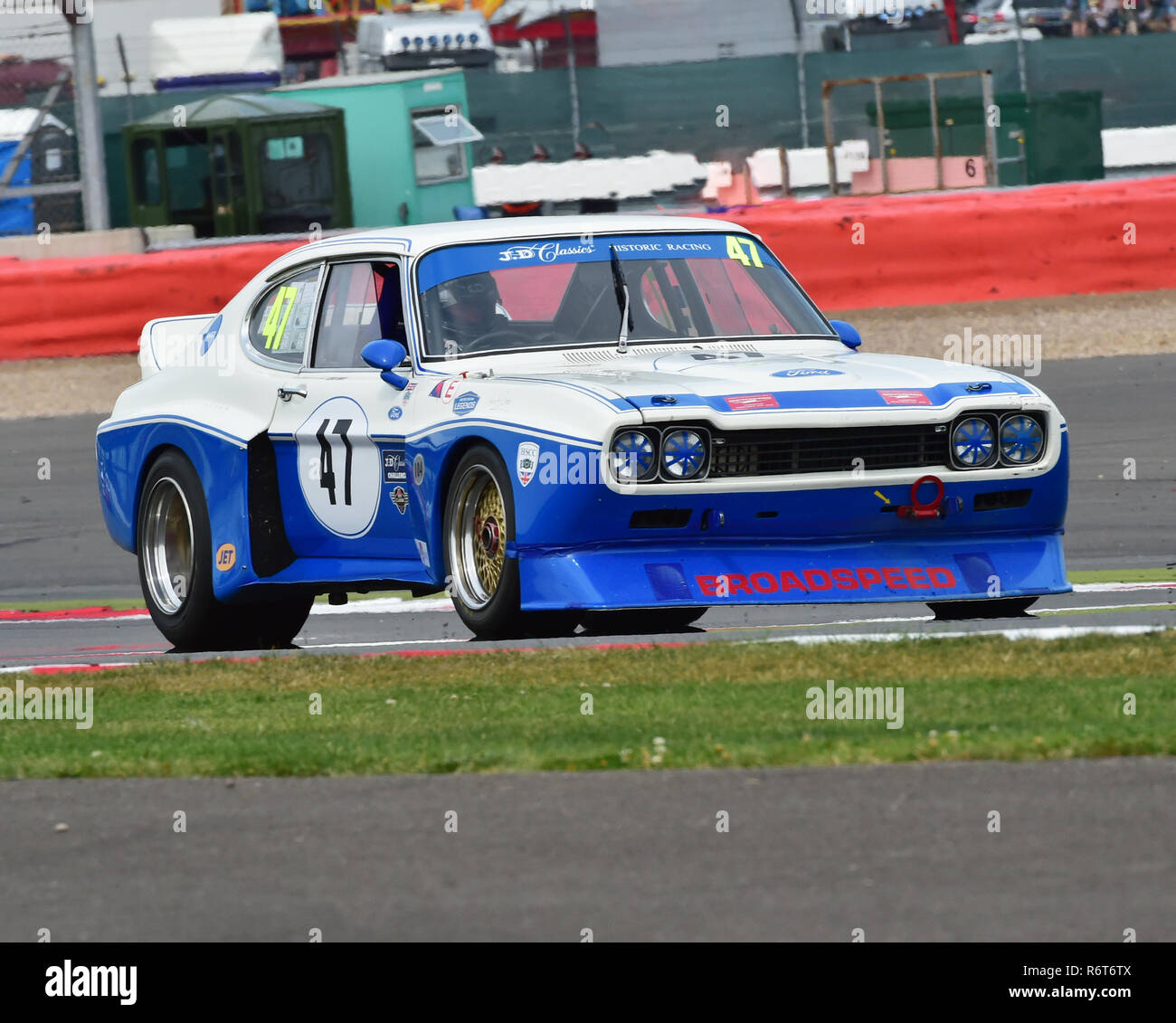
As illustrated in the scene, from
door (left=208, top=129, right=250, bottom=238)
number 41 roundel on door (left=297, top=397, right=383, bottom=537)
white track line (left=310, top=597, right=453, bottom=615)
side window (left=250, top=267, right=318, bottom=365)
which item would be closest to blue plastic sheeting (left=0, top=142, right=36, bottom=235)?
door (left=208, top=129, right=250, bottom=238)

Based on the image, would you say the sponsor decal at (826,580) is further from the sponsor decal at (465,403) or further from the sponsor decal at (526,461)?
the sponsor decal at (465,403)

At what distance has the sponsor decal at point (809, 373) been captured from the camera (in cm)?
802

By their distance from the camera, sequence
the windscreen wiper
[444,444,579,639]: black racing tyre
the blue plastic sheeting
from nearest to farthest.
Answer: [444,444,579,639]: black racing tyre, the windscreen wiper, the blue plastic sheeting

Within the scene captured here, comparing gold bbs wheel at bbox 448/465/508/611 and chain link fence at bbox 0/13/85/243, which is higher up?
chain link fence at bbox 0/13/85/243

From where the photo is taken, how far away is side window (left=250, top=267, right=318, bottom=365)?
928cm

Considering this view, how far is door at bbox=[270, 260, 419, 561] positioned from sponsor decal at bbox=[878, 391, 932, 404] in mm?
1805

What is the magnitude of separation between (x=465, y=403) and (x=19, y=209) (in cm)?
1896

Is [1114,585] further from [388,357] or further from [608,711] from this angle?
[608,711]

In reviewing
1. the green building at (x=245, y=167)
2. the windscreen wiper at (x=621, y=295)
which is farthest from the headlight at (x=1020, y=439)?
the green building at (x=245, y=167)

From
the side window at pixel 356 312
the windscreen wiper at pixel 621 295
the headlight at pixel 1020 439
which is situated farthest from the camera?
the side window at pixel 356 312

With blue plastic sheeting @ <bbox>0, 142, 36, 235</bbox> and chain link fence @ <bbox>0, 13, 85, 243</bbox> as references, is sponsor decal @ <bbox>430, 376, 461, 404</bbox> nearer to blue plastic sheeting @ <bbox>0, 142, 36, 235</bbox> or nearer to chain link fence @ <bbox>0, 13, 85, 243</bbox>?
chain link fence @ <bbox>0, 13, 85, 243</bbox>

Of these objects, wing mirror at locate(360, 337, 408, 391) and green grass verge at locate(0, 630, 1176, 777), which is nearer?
green grass verge at locate(0, 630, 1176, 777)

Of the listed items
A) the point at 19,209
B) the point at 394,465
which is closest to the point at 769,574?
the point at 394,465

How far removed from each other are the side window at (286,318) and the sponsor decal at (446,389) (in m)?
1.09
